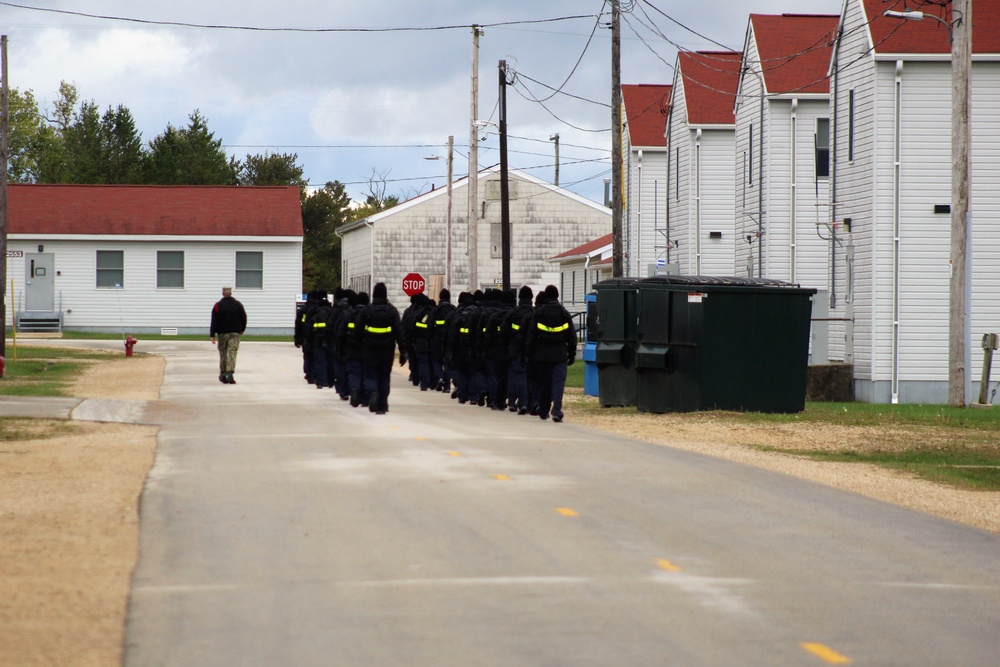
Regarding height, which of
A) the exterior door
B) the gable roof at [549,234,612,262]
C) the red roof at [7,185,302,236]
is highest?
the red roof at [7,185,302,236]

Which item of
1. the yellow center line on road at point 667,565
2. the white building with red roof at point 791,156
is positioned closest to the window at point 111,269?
the white building with red roof at point 791,156

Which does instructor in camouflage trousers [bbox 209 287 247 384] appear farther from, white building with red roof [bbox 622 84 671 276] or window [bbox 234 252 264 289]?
window [bbox 234 252 264 289]

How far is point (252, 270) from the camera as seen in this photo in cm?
5325

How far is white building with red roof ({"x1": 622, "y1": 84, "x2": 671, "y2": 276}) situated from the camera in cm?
4581

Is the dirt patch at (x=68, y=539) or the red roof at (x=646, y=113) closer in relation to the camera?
the dirt patch at (x=68, y=539)

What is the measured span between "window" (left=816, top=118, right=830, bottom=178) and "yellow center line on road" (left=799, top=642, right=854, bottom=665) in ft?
91.9

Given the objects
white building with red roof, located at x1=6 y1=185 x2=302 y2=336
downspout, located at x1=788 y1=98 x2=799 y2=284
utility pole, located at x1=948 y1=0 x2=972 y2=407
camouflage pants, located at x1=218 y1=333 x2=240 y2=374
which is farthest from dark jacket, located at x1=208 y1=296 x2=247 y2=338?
white building with red roof, located at x1=6 y1=185 x2=302 y2=336

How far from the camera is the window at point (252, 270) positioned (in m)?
53.2

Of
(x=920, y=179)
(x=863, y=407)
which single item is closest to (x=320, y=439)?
(x=863, y=407)

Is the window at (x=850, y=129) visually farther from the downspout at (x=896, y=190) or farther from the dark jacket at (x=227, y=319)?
the dark jacket at (x=227, y=319)

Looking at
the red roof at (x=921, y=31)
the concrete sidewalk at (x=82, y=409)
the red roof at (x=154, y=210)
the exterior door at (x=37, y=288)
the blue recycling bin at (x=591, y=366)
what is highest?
the red roof at (x=921, y=31)

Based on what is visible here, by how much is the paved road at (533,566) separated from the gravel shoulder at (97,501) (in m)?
0.22

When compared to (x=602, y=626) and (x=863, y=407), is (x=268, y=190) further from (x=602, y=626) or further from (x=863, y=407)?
(x=602, y=626)

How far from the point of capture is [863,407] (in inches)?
948
